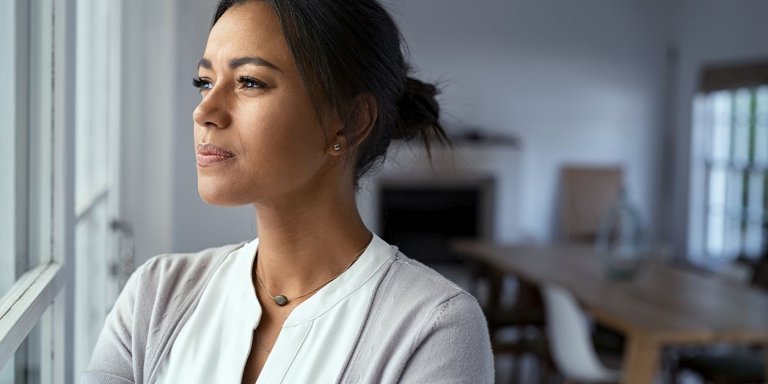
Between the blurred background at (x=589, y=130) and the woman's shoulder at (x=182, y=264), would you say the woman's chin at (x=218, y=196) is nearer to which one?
the woman's shoulder at (x=182, y=264)

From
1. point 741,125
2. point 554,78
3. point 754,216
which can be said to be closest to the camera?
point 754,216

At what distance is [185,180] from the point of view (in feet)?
8.41

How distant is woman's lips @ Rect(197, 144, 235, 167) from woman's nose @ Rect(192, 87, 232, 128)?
0.09ft

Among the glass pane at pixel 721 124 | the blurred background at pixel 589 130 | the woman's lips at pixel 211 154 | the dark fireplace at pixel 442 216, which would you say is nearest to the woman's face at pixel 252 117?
the woman's lips at pixel 211 154

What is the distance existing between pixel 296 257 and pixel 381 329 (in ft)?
0.56

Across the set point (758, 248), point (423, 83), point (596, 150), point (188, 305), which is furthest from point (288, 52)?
point (596, 150)

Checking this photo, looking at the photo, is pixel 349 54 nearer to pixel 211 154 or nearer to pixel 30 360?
pixel 211 154

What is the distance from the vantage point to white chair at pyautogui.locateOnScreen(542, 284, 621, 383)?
3.33 metres

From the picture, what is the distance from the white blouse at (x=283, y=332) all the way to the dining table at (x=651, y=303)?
84.7 inches

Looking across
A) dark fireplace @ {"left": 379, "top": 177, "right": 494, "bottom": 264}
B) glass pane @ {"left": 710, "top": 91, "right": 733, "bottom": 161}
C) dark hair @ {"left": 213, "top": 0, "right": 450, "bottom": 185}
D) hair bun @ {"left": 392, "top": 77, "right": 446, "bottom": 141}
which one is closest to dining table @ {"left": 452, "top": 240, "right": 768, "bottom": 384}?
hair bun @ {"left": 392, "top": 77, "right": 446, "bottom": 141}

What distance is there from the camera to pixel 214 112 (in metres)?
1.02

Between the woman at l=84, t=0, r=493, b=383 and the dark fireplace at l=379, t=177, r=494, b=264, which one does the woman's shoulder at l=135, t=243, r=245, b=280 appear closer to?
the woman at l=84, t=0, r=493, b=383

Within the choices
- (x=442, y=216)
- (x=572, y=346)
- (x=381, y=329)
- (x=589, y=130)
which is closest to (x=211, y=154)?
(x=381, y=329)

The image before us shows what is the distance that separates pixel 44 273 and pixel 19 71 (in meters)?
0.28
